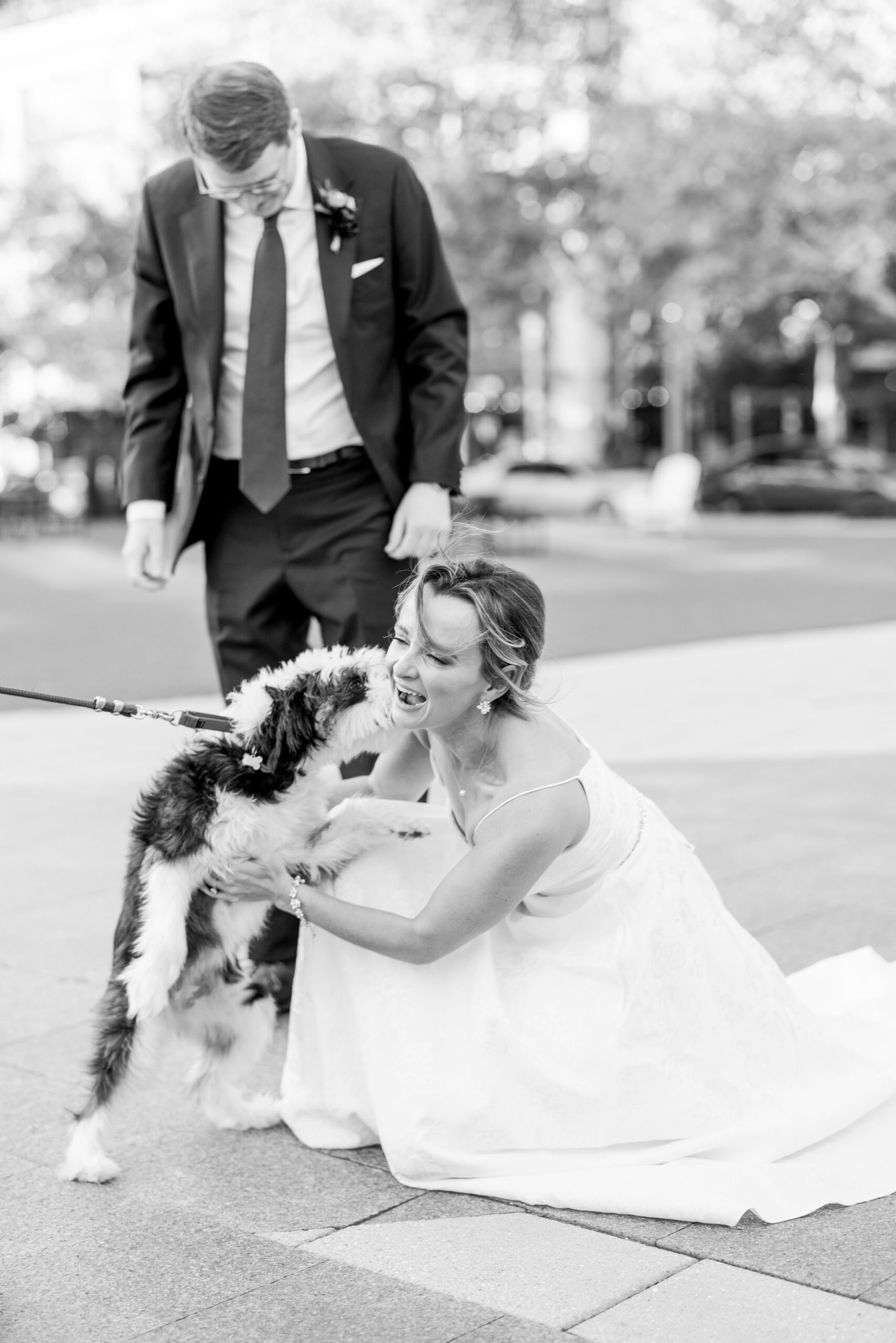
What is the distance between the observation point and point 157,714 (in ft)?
10.7

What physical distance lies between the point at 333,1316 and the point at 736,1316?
640mm

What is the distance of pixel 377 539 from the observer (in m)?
4.12

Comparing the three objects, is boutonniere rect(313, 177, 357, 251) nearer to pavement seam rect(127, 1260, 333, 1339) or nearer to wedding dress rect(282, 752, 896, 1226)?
wedding dress rect(282, 752, 896, 1226)

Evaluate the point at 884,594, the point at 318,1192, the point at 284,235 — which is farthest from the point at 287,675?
the point at 884,594

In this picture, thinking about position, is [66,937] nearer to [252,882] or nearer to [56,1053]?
[56,1053]

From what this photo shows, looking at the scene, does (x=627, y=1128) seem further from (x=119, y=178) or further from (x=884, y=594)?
(x=119, y=178)

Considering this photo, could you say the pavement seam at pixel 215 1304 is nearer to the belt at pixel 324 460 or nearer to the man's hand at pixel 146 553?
the man's hand at pixel 146 553

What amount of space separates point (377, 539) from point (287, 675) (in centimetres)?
107

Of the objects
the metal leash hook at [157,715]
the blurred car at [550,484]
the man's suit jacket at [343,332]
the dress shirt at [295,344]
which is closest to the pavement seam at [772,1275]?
the metal leash hook at [157,715]

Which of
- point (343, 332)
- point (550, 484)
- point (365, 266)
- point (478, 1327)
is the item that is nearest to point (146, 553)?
point (343, 332)

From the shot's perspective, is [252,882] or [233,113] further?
[233,113]

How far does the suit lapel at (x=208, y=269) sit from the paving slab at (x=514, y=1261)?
2117mm

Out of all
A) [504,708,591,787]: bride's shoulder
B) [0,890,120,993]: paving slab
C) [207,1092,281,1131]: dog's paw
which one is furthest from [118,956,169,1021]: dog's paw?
[0,890,120,993]: paving slab

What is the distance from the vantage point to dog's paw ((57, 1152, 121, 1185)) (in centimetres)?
318
